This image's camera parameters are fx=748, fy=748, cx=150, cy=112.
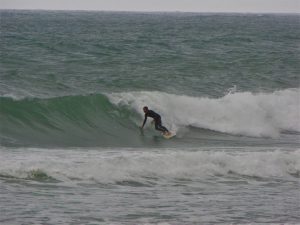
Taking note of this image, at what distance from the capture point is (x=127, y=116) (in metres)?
21.3

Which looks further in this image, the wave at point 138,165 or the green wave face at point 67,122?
the green wave face at point 67,122

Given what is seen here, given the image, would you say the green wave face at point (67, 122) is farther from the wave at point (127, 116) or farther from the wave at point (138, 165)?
the wave at point (138, 165)

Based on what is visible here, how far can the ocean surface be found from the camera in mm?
11219

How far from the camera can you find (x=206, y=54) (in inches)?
1409

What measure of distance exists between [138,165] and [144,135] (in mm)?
5709

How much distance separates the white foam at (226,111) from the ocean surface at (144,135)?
45mm

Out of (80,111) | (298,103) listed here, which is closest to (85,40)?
(298,103)

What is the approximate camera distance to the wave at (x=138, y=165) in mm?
12961

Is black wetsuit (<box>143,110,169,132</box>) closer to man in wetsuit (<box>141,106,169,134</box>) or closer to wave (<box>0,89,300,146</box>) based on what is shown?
man in wetsuit (<box>141,106,169,134</box>)

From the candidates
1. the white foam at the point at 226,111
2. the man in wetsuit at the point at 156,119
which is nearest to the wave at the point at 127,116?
the white foam at the point at 226,111

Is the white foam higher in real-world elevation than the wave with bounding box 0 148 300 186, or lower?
lower

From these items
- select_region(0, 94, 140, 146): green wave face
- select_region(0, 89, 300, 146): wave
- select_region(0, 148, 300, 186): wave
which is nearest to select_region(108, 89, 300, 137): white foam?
select_region(0, 89, 300, 146): wave

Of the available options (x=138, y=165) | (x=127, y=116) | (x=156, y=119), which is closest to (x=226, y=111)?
(x=127, y=116)

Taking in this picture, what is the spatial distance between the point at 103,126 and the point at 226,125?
157 inches
